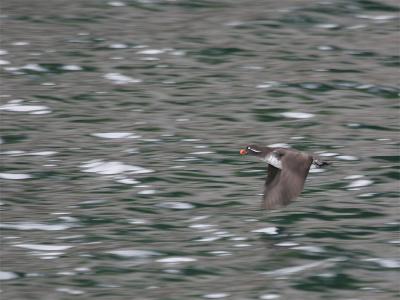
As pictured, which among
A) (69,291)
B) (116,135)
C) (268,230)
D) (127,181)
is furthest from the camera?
(116,135)

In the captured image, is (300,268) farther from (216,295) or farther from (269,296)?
(216,295)

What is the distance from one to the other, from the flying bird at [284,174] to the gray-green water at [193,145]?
0.47 metres

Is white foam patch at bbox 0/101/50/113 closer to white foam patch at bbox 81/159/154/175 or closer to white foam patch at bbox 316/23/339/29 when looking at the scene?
white foam patch at bbox 81/159/154/175

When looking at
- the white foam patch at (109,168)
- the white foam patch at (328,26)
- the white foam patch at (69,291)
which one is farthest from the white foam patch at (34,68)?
the white foam patch at (69,291)

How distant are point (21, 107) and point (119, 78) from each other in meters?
2.05

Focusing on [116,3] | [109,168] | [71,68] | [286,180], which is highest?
[116,3]

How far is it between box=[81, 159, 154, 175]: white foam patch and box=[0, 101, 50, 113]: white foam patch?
8.20ft

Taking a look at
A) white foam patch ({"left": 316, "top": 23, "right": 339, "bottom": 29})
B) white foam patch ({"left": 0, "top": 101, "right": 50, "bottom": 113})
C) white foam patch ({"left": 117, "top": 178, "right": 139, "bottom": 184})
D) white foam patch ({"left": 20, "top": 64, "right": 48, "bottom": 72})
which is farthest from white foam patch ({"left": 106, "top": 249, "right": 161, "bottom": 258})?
white foam patch ({"left": 316, "top": 23, "right": 339, "bottom": 29})

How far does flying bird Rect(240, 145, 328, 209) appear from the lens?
1116cm

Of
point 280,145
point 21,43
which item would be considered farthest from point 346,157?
point 21,43

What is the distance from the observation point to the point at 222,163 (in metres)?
14.1

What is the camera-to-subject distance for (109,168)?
1392cm

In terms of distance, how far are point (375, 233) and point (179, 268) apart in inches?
84.2

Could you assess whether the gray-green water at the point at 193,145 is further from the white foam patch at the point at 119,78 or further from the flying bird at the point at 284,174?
the flying bird at the point at 284,174
